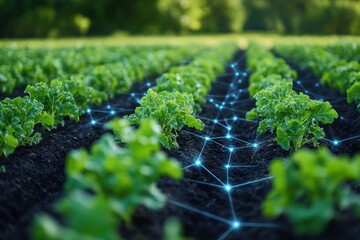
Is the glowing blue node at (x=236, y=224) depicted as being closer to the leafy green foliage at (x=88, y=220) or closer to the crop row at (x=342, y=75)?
the leafy green foliage at (x=88, y=220)

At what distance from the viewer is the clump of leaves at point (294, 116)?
16.3ft

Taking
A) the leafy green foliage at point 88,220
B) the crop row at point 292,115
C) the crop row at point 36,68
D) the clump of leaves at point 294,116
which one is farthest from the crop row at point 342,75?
the crop row at point 36,68

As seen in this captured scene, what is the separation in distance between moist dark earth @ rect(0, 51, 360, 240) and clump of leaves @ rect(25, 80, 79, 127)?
0.34 metres

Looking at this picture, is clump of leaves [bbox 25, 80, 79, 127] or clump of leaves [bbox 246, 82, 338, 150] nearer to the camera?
clump of leaves [bbox 246, 82, 338, 150]

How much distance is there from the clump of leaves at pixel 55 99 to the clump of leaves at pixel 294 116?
8.55 feet

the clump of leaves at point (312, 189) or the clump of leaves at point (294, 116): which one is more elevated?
the clump of leaves at point (312, 189)

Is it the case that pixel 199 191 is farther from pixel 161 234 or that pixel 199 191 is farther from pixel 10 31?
pixel 10 31

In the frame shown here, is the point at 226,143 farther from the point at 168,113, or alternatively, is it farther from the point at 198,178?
the point at 198,178

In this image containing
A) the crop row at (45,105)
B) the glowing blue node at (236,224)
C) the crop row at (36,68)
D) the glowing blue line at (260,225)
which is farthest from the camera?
the crop row at (36,68)

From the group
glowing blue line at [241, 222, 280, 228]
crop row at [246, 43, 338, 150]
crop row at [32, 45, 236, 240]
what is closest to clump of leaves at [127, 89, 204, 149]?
crop row at [246, 43, 338, 150]

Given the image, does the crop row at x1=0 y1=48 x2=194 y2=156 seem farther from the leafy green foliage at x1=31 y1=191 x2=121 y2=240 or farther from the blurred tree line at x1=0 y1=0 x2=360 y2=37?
the blurred tree line at x1=0 y1=0 x2=360 y2=37

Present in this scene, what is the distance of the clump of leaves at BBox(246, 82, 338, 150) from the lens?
16.3 ft

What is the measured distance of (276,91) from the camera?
228 inches

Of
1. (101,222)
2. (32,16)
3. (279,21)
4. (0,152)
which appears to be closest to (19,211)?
(0,152)
